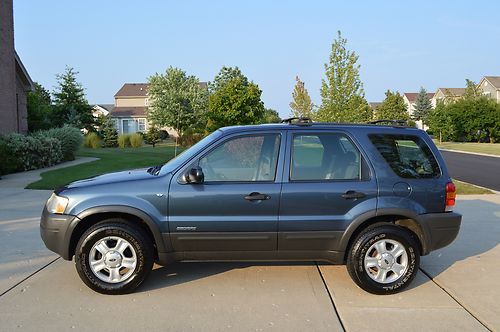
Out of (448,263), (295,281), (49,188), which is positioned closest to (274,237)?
(295,281)

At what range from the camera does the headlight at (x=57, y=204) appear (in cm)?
455

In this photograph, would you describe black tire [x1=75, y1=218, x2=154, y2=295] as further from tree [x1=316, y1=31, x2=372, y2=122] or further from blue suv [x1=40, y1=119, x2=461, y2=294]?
tree [x1=316, y1=31, x2=372, y2=122]

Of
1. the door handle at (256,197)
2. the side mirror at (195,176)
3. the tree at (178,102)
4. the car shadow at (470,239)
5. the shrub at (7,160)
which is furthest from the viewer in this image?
the tree at (178,102)

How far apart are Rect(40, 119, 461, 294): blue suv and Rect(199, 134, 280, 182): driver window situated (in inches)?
0.4

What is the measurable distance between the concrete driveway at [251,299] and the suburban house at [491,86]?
71.6m

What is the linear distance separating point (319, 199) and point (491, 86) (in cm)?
7592

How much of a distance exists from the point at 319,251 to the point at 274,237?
51 centimetres

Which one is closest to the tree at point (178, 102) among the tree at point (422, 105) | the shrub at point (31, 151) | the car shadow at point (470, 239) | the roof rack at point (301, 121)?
the shrub at point (31, 151)

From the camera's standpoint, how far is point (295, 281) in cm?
497

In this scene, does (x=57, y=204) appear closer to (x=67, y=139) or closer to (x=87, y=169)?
(x=87, y=169)

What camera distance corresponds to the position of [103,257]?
451 cm

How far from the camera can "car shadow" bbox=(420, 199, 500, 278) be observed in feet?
18.8

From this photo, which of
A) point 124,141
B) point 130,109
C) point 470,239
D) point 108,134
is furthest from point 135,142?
point 130,109

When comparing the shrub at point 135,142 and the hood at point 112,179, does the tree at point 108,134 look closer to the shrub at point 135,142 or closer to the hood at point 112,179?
the shrub at point 135,142
